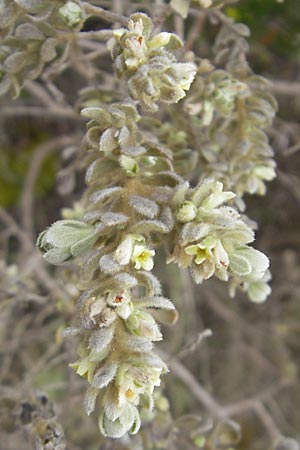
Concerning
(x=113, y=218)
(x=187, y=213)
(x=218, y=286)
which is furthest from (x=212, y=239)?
(x=218, y=286)

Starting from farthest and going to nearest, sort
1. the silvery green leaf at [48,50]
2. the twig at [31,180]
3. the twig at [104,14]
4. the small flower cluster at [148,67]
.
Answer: the twig at [31,180]
the silvery green leaf at [48,50]
the twig at [104,14]
the small flower cluster at [148,67]

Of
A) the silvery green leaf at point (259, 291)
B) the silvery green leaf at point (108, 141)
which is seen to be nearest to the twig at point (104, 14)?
the silvery green leaf at point (108, 141)

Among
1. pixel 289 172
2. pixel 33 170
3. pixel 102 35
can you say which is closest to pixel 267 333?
pixel 289 172

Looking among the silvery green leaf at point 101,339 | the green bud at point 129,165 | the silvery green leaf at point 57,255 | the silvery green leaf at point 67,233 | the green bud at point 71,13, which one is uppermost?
the green bud at point 71,13

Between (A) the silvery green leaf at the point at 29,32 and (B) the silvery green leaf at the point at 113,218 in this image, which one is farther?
(A) the silvery green leaf at the point at 29,32

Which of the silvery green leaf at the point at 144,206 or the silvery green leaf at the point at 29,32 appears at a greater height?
the silvery green leaf at the point at 29,32

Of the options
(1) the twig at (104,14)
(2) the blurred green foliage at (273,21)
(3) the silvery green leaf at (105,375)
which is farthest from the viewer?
(2) the blurred green foliage at (273,21)

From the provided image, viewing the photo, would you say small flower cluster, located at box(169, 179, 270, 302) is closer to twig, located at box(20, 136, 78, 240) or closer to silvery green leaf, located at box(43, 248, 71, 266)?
silvery green leaf, located at box(43, 248, 71, 266)

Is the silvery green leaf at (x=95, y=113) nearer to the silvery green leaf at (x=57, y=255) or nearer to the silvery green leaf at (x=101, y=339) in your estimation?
the silvery green leaf at (x=57, y=255)
